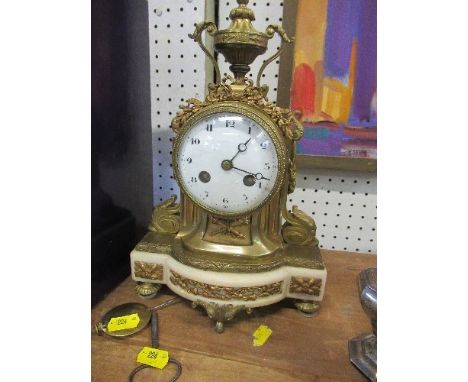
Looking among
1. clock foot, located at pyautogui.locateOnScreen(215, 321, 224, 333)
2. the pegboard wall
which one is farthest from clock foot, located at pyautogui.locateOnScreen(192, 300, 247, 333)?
the pegboard wall

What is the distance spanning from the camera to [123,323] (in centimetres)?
67

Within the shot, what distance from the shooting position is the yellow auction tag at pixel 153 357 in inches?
22.9

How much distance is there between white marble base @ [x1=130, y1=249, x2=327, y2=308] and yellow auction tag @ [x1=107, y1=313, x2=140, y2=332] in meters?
0.10

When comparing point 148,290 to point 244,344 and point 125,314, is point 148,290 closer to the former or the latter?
point 125,314

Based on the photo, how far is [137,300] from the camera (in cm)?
79

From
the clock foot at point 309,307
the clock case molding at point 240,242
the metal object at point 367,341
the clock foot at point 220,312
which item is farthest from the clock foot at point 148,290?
the metal object at point 367,341

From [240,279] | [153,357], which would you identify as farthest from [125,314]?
[240,279]

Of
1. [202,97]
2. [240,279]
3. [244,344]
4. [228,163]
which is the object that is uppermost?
[202,97]

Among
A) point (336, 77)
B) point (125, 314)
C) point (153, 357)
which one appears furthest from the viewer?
point (336, 77)

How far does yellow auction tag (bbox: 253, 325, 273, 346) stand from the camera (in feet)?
2.13

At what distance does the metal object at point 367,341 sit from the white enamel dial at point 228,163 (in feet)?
0.81

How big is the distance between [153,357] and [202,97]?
67 cm

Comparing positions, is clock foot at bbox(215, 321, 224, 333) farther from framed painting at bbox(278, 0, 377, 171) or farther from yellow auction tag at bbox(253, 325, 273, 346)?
framed painting at bbox(278, 0, 377, 171)

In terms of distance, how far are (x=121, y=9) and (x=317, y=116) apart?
0.56 metres
